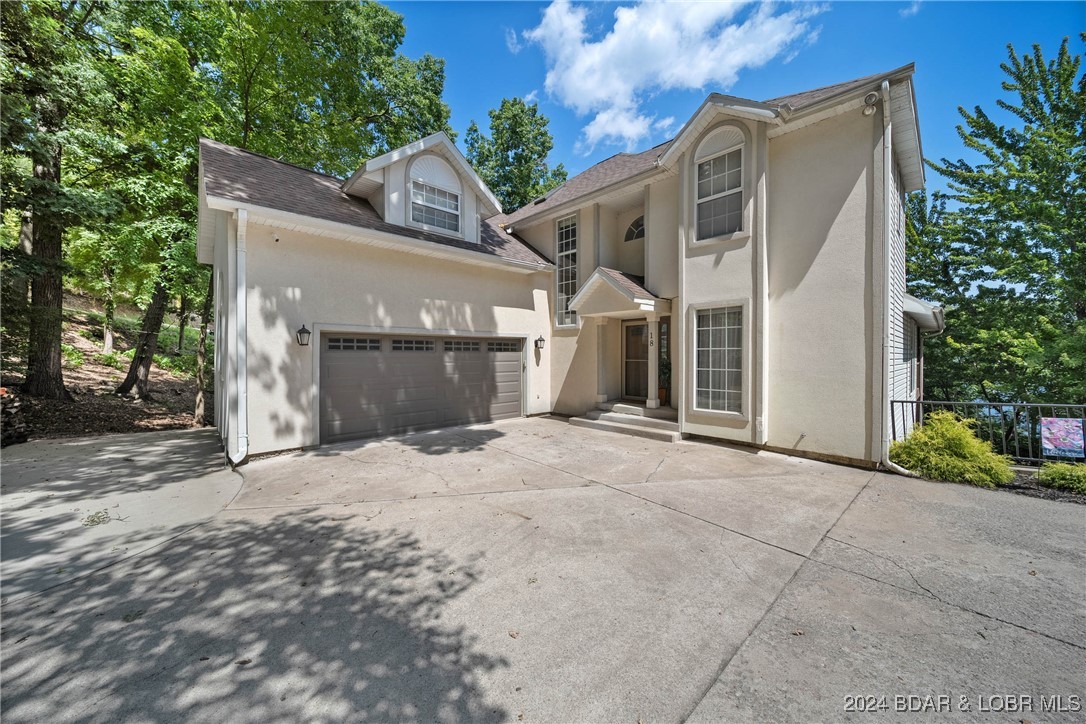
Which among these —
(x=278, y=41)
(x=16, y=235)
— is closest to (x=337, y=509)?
→ (x=278, y=41)

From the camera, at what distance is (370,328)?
8.13 meters

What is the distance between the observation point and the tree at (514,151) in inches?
851

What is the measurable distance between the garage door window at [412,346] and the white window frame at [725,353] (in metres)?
5.65

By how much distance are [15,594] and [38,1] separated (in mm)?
11984

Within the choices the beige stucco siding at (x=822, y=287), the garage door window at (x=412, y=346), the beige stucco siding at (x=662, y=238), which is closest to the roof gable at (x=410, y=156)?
the garage door window at (x=412, y=346)

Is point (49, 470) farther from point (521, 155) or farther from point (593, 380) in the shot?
point (521, 155)

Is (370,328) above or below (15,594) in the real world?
above

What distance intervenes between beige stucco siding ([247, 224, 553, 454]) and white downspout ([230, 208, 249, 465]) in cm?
13

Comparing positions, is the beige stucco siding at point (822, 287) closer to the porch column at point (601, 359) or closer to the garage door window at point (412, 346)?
the porch column at point (601, 359)

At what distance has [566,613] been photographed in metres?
2.82

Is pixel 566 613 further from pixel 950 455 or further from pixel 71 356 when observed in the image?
pixel 71 356

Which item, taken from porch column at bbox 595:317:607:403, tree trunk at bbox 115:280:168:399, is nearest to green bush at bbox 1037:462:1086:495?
porch column at bbox 595:317:607:403

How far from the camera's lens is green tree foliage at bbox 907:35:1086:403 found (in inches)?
392

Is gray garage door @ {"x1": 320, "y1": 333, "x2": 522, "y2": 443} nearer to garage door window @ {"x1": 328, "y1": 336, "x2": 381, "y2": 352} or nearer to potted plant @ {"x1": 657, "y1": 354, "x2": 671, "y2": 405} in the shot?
garage door window @ {"x1": 328, "y1": 336, "x2": 381, "y2": 352}
